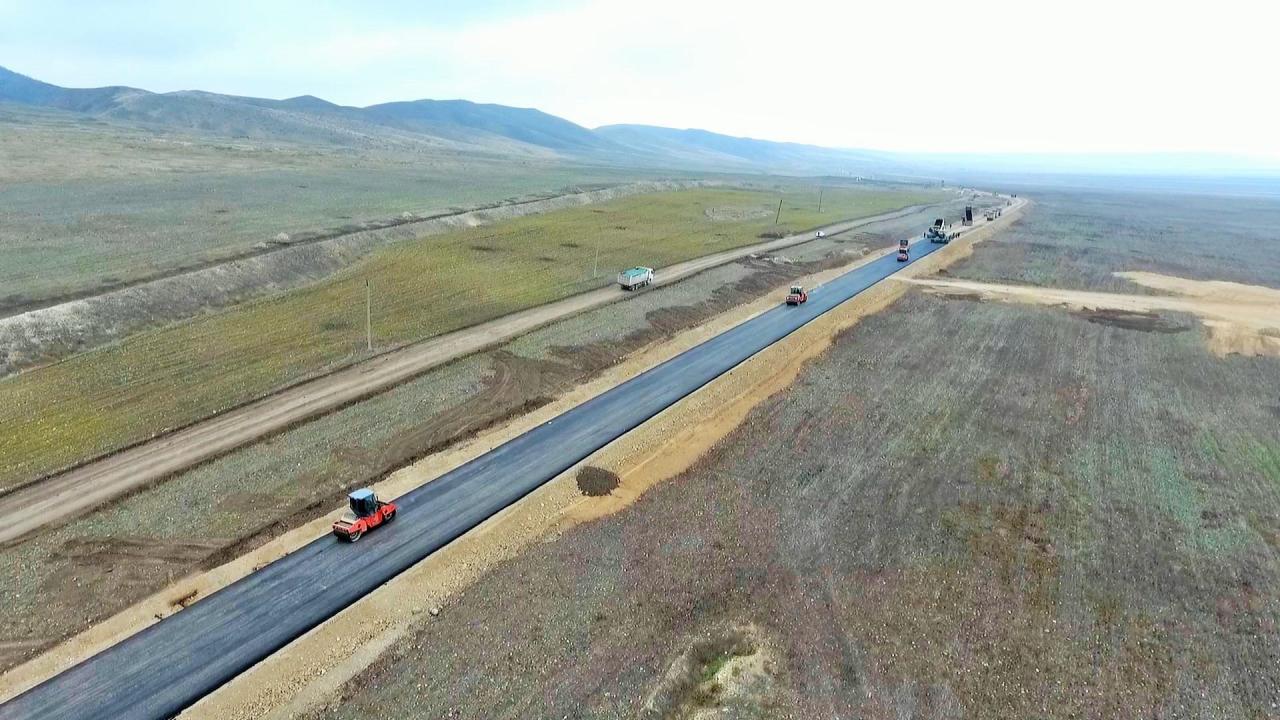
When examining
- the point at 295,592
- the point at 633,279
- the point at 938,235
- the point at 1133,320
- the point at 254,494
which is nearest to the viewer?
the point at 295,592

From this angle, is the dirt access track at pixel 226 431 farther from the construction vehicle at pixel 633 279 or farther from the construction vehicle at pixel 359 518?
the construction vehicle at pixel 633 279

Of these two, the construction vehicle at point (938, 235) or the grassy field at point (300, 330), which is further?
the construction vehicle at point (938, 235)

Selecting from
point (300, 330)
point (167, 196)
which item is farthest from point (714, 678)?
point (167, 196)

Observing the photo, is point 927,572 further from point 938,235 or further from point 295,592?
point 938,235

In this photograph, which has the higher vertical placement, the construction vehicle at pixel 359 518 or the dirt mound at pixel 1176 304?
the dirt mound at pixel 1176 304

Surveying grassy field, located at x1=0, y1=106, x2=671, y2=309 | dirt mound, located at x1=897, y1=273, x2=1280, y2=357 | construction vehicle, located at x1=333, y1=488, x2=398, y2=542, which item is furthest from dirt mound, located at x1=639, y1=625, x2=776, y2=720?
grassy field, located at x1=0, y1=106, x2=671, y2=309

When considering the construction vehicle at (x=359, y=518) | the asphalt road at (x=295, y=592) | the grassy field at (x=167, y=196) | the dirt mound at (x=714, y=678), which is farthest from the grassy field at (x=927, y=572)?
the grassy field at (x=167, y=196)
